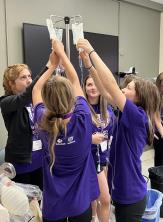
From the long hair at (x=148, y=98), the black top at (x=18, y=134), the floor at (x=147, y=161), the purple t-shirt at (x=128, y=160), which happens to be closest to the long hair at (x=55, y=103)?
the purple t-shirt at (x=128, y=160)

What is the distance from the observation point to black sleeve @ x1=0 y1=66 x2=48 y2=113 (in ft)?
5.72

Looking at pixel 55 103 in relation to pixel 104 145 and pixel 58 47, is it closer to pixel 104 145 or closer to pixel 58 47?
pixel 58 47

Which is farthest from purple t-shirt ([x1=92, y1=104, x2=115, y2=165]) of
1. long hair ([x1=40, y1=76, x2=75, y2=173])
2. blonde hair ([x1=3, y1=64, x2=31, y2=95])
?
long hair ([x1=40, y1=76, x2=75, y2=173])

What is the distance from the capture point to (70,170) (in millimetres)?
1416

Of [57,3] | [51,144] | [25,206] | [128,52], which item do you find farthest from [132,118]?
[128,52]

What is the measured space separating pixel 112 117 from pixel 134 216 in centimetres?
80

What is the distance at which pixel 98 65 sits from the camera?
1.52 m

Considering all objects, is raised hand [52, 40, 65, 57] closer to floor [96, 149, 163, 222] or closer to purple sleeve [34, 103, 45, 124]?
purple sleeve [34, 103, 45, 124]

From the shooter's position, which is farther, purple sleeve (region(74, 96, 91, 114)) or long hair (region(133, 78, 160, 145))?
long hair (region(133, 78, 160, 145))

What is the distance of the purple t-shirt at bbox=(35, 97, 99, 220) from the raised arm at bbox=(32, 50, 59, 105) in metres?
0.10

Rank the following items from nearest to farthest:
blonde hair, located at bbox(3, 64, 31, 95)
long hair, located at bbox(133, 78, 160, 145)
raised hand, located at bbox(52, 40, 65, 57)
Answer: raised hand, located at bbox(52, 40, 65, 57) → long hair, located at bbox(133, 78, 160, 145) → blonde hair, located at bbox(3, 64, 31, 95)

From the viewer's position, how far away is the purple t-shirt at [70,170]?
→ 1375 mm

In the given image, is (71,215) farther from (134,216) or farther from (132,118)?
(132,118)

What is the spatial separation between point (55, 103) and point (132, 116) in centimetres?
44
